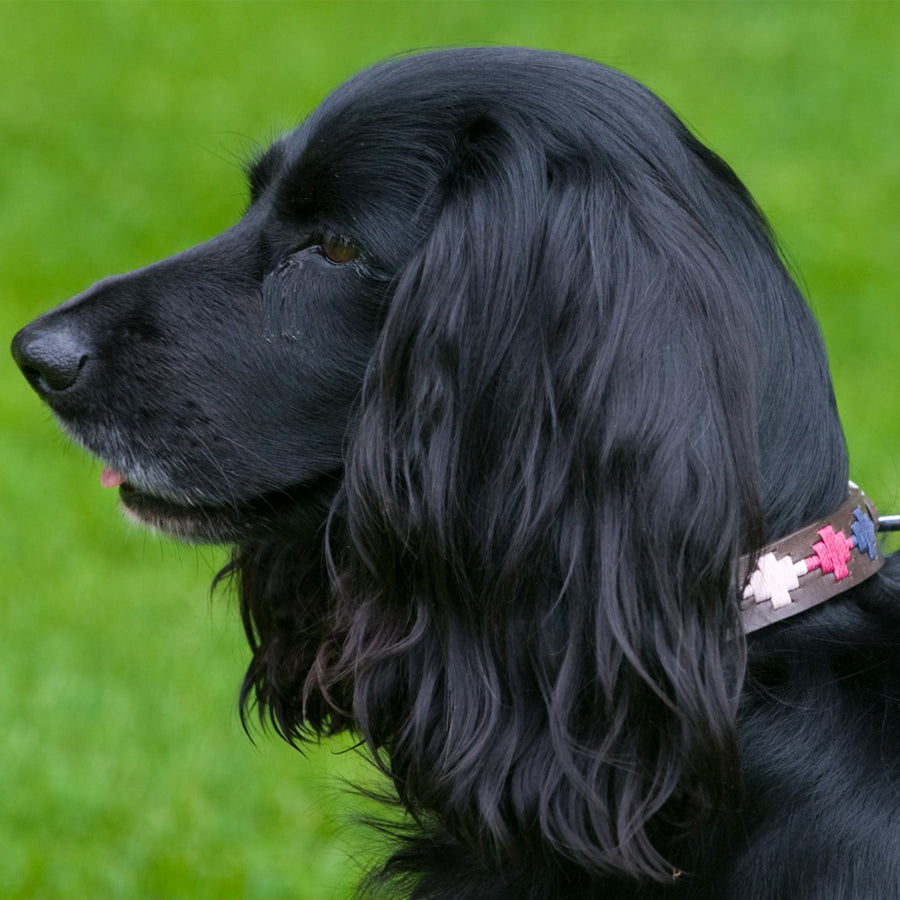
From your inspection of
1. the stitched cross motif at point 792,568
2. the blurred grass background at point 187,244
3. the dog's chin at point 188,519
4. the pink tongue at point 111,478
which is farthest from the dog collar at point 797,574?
the blurred grass background at point 187,244

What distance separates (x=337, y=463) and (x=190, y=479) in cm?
26

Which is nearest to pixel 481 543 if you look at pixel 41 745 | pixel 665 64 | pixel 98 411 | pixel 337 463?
pixel 337 463

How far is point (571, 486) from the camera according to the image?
7.37ft

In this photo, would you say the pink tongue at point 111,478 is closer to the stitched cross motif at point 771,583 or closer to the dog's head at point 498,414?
the dog's head at point 498,414

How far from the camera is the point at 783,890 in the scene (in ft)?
7.36

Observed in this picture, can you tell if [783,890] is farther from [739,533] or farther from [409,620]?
[409,620]

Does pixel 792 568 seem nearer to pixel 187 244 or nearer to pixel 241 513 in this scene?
pixel 241 513

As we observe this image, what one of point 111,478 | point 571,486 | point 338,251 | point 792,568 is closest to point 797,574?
point 792,568

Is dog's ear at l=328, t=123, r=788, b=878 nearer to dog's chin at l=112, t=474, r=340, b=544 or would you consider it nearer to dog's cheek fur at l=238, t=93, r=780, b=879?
dog's cheek fur at l=238, t=93, r=780, b=879

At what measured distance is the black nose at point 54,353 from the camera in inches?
102

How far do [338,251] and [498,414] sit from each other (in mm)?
455

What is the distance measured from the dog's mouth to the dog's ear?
0.22 meters

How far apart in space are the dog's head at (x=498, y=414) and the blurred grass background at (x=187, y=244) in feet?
2.26

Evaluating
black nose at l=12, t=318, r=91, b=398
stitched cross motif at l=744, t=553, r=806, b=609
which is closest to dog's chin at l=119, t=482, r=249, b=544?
black nose at l=12, t=318, r=91, b=398
